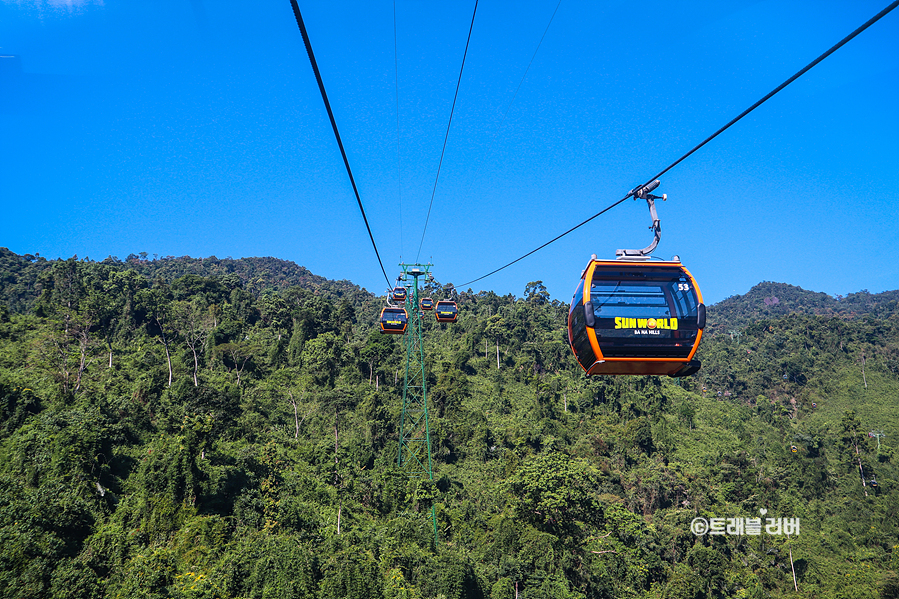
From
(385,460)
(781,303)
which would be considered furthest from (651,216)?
(781,303)

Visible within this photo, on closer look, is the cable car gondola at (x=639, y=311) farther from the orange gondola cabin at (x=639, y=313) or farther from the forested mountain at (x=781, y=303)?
the forested mountain at (x=781, y=303)

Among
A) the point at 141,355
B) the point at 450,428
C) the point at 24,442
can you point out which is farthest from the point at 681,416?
the point at 24,442

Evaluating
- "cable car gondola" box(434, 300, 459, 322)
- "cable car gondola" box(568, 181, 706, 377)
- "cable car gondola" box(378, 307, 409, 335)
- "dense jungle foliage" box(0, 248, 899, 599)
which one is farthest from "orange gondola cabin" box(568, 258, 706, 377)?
"cable car gondola" box(434, 300, 459, 322)

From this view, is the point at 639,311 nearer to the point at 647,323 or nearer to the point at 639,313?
the point at 639,313

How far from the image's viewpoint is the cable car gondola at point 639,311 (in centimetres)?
1006

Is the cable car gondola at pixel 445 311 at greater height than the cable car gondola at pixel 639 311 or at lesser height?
greater

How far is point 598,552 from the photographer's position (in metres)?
34.0

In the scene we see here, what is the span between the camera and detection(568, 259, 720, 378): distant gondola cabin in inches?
396

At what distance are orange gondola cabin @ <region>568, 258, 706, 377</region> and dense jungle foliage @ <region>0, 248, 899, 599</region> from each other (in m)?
18.8

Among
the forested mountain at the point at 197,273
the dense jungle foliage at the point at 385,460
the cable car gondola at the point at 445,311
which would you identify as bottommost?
the dense jungle foliage at the point at 385,460

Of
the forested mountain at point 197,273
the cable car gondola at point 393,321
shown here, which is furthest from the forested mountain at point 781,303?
the cable car gondola at point 393,321

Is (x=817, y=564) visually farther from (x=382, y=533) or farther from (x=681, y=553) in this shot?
(x=382, y=533)

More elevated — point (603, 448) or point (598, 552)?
point (603, 448)

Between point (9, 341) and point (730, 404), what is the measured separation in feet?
232
